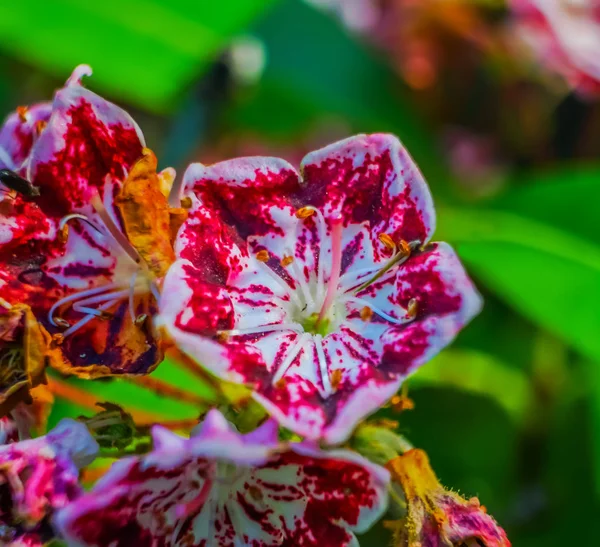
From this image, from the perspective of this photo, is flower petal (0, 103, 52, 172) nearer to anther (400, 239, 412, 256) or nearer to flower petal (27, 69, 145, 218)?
flower petal (27, 69, 145, 218)

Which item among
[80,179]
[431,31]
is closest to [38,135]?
[80,179]

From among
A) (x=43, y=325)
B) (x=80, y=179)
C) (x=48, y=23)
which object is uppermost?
(x=80, y=179)

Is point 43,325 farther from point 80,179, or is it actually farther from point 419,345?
point 419,345

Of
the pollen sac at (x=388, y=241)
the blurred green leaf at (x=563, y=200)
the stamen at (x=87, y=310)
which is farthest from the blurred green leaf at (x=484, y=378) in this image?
the stamen at (x=87, y=310)

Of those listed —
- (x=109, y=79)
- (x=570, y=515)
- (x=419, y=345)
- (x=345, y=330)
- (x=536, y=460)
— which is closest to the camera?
(x=419, y=345)

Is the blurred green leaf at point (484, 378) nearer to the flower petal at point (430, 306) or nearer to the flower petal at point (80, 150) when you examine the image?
the flower petal at point (430, 306)

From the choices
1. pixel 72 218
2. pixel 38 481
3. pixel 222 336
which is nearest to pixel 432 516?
pixel 222 336

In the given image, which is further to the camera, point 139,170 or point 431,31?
point 431,31
